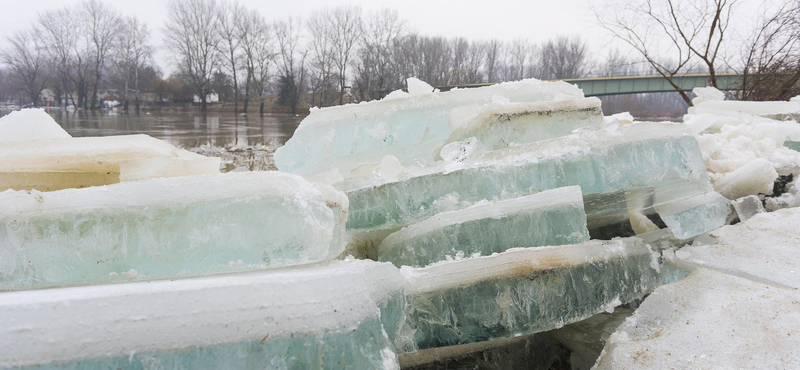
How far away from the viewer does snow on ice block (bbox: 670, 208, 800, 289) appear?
1.58m

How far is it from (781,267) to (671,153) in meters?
0.57

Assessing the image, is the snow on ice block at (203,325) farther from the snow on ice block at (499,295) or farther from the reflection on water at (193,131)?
the reflection on water at (193,131)

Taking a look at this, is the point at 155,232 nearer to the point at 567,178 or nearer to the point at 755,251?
the point at 567,178

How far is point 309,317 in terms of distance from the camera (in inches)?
38.5

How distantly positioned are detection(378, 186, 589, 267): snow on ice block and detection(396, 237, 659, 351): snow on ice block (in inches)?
5.6

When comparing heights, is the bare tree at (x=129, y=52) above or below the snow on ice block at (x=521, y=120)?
above

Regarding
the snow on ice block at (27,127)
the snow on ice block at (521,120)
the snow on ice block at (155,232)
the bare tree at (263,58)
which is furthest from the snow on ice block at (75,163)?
the bare tree at (263,58)

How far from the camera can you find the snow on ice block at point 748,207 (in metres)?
2.20

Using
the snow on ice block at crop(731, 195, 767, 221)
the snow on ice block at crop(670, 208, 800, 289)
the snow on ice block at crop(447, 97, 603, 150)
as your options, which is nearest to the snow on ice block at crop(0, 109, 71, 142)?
the snow on ice block at crop(447, 97, 603, 150)

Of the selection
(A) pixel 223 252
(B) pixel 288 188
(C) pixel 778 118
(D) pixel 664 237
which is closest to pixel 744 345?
(D) pixel 664 237

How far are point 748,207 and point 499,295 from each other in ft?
5.41

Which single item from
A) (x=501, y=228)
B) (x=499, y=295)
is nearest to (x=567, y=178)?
(x=501, y=228)

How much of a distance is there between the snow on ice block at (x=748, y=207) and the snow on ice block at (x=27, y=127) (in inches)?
121

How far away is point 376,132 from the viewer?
2.35 metres
